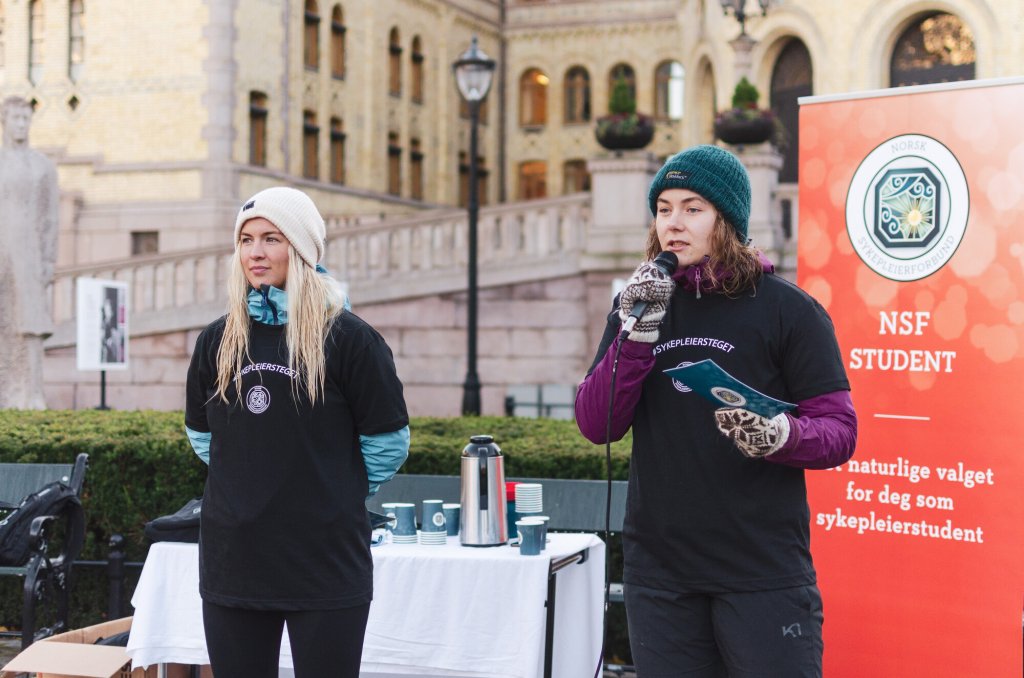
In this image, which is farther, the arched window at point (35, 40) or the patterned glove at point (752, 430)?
the arched window at point (35, 40)

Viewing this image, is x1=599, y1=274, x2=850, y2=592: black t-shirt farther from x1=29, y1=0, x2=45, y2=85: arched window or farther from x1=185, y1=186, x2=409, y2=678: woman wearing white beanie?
x1=29, y1=0, x2=45, y2=85: arched window

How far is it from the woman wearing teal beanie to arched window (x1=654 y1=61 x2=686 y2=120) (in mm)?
46181

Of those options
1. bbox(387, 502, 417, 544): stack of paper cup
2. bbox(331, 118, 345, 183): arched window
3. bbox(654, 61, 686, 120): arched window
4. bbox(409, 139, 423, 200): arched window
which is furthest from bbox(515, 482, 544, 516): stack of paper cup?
bbox(654, 61, 686, 120): arched window

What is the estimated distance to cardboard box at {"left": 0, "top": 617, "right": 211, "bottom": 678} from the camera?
5.53m

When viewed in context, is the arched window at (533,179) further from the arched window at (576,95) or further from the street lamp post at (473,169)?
the street lamp post at (473,169)

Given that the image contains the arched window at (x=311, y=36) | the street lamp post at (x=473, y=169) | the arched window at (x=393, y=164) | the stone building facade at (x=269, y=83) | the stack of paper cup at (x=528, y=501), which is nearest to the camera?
the stack of paper cup at (x=528, y=501)

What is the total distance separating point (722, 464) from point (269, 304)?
138cm

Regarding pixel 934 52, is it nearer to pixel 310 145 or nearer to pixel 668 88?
pixel 310 145

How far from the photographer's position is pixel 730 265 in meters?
3.65

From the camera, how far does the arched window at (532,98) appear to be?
164 ft

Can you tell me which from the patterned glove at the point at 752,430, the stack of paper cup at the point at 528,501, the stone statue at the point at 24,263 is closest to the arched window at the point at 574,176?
the stone statue at the point at 24,263

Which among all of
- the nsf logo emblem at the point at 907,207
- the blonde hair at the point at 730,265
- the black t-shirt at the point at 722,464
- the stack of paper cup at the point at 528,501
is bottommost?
the stack of paper cup at the point at 528,501

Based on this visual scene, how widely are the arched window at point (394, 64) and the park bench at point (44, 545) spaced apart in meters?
35.2

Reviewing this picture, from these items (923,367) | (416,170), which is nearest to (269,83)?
(416,170)
